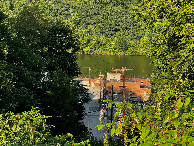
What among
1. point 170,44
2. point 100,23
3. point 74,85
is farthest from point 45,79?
point 100,23

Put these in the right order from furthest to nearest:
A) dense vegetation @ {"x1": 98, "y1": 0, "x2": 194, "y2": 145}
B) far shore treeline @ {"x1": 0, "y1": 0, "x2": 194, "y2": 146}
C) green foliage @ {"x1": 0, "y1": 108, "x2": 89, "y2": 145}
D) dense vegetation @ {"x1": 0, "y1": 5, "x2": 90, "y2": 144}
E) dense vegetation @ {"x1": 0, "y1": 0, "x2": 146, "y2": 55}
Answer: dense vegetation @ {"x1": 0, "y1": 0, "x2": 146, "y2": 55} → dense vegetation @ {"x1": 0, "y1": 5, "x2": 90, "y2": 144} → dense vegetation @ {"x1": 98, "y1": 0, "x2": 194, "y2": 145} → green foliage @ {"x1": 0, "y1": 108, "x2": 89, "y2": 145} → far shore treeline @ {"x1": 0, "y1": 0, "x2": 194, "y2": 146}

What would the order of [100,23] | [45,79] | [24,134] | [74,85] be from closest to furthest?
[24,134] < [74,85] < [45,79] < [100,23]

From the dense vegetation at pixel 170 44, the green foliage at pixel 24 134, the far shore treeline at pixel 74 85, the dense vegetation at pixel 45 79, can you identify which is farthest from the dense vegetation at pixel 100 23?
the green foliage at pixel 24 134

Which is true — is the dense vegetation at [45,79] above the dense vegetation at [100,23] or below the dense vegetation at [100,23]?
below

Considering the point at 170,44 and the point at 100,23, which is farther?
the point at 100,23

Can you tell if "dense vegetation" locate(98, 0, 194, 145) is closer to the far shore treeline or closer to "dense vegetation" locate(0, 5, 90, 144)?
the far shore treeline

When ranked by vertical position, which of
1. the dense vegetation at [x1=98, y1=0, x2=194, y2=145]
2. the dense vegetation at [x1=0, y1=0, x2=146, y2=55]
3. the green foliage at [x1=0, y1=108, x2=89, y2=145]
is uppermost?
the dense vegetation at [x1=0, y1=0, x2=146, y2=55]

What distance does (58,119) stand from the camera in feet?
45.3

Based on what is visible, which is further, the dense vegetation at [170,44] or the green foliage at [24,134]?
the dense vegetation at [170,44]

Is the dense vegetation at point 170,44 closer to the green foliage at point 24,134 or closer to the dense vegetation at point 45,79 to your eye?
the green foliage at point 24,134

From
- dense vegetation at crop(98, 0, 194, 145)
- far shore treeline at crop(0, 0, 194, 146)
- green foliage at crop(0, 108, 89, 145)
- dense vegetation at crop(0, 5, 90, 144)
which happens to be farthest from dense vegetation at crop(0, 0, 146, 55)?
green foliage at crop(0, 108, 89, 145)

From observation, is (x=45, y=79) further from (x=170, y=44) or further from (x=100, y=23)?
(x=100, y=23)

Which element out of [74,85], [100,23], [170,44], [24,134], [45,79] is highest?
[100,23]

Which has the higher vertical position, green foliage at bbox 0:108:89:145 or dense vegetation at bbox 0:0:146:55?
dense vegetation at bbox 0:0:146:55
